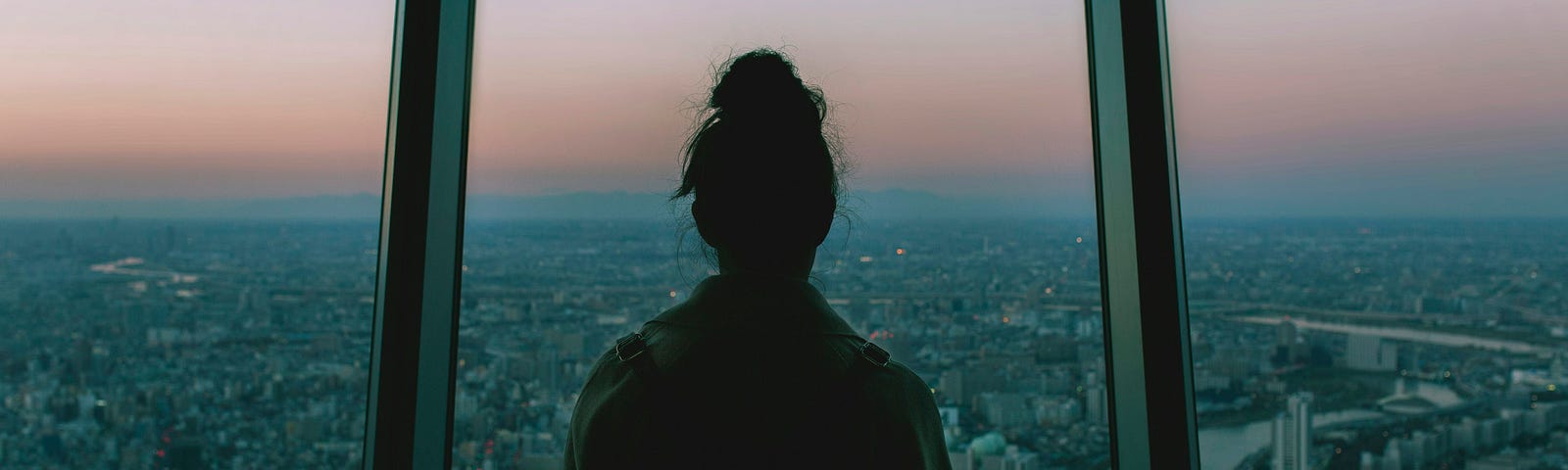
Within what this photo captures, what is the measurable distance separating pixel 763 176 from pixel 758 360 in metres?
0.22

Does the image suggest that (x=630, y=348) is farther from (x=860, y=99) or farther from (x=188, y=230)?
(x=188, y=230)

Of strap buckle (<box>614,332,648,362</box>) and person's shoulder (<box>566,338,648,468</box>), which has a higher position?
strap buckle (<box>614,332,648,362</box>)

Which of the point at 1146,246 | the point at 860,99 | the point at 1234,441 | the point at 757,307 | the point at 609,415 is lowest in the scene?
the point at 1234,441

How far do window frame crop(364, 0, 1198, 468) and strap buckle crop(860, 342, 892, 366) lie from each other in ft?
2.64

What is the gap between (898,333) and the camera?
173cm

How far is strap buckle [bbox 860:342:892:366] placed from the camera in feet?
3.11

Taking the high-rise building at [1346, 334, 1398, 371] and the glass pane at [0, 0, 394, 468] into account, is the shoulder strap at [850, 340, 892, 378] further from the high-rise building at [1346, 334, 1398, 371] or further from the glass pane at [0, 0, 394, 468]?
the glass pane at [0, 0, 394, 468]

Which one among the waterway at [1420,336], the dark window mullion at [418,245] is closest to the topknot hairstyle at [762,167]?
the dark window mullion at [418,245]

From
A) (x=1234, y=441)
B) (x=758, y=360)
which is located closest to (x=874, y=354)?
(x=758, y=360)

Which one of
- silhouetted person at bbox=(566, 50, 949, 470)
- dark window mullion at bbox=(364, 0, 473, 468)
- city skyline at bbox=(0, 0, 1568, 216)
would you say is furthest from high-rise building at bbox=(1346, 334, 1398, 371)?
dark window mullion at bbox=(364, 0, 473, 468)

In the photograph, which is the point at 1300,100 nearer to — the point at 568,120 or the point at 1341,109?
the point at 1341,109

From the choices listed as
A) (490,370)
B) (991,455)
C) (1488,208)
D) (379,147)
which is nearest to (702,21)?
(379,147)

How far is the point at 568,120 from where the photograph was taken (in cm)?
190

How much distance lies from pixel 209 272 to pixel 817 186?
57.5 inches
